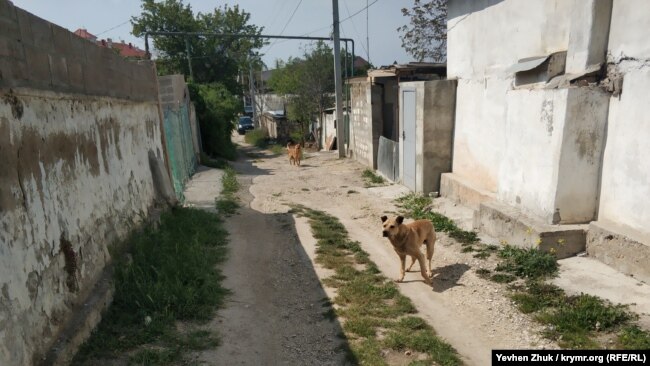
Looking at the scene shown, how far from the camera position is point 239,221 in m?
8.15

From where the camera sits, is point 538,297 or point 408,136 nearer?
point 538,297

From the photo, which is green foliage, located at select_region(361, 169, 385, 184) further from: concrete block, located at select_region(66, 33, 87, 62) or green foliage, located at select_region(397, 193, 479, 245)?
concrete block, located at select_region(66, 33, 87, 62)

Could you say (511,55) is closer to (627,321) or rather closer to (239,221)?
(627,321)

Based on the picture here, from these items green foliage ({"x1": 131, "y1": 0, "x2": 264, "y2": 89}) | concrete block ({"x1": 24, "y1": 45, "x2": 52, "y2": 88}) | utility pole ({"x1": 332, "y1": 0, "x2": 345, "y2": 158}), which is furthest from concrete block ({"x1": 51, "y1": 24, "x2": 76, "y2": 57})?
green foliage ({"x1": 131, "y1": 0, "x2": 264, "y2": 89})

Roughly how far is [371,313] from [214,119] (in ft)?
57.2

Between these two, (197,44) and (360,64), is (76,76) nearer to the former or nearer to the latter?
(197,44)

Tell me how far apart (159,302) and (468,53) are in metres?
7.15

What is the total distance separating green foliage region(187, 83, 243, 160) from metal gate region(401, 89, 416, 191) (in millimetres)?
11865

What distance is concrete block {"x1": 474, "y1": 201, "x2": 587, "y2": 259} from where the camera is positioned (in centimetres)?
518

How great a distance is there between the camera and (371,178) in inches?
507

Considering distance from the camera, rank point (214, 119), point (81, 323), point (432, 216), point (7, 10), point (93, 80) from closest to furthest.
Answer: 1. point (7, 10)
2. point (81, 323)
3. point (93, 80)
4. point (432, 216)
5. point (214, 119)

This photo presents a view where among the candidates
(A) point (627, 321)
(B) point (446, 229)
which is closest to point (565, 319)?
(A) point (627, 321)

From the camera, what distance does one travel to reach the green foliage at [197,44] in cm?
2891

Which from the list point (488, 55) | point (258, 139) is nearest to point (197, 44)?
point (258, 139)
